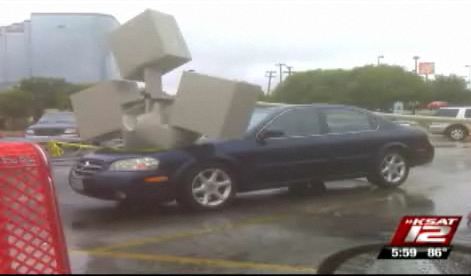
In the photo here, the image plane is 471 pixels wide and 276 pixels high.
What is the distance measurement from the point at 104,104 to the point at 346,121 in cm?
333

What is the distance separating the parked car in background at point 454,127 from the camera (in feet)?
83.5

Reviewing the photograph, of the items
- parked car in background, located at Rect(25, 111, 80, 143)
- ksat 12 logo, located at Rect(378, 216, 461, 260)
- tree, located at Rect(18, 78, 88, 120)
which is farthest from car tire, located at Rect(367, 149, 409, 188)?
tree, located at Rect(18, 78, 88, 120)

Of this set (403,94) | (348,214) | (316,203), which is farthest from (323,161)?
(403,94)

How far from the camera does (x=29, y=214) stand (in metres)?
4.97

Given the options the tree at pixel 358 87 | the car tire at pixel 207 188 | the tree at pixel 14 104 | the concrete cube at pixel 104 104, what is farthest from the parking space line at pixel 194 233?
the tree at pixel 358 87

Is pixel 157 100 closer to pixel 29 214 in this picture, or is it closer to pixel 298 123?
pixel 298 123

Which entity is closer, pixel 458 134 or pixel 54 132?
pixel 54 132

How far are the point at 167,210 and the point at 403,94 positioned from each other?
4719 cm

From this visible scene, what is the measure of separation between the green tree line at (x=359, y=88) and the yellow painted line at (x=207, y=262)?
42.6m

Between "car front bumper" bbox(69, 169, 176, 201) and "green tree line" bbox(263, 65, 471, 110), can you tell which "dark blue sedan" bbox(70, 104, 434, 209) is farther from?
"green tree line" bbox(263, 65, 471, 110)

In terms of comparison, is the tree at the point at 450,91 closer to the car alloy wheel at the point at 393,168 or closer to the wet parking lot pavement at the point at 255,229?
the car alloy wheel at the point at 393,168

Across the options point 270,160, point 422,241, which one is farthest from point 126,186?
point 422,241

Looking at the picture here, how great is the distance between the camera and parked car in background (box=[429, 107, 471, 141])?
25438 mm

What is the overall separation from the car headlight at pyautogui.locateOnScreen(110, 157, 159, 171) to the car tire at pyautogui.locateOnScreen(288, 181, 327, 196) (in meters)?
2.47
